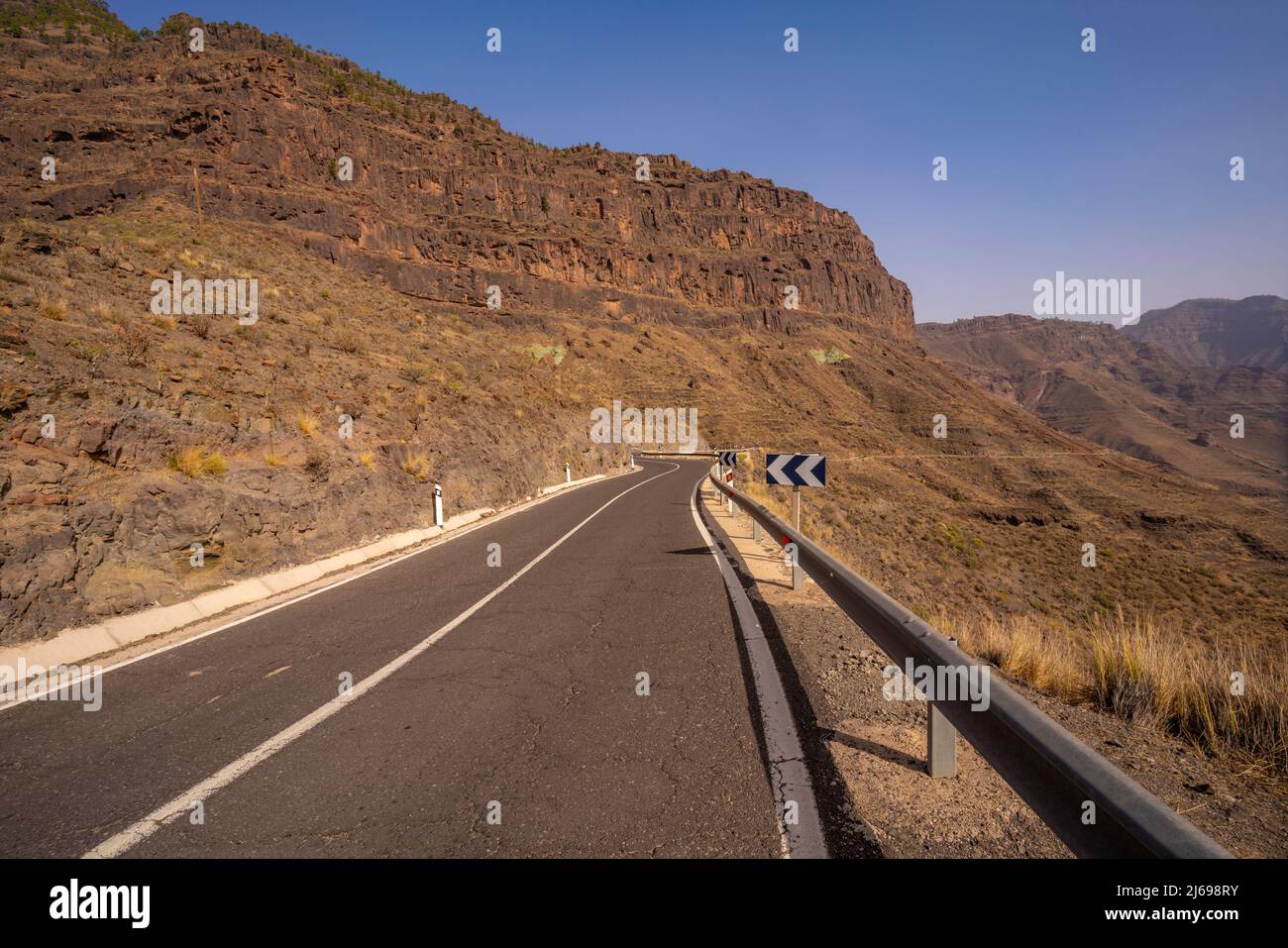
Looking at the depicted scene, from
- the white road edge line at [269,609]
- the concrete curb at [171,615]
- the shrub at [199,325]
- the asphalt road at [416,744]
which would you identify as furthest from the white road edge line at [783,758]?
the shrub at [199,325]

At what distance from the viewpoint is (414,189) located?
313 ft

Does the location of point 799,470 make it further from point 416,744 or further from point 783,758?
point 416,744

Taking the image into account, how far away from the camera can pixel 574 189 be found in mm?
117938

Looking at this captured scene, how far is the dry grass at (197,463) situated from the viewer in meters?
8.34

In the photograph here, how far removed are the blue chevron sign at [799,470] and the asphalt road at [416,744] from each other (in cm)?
266

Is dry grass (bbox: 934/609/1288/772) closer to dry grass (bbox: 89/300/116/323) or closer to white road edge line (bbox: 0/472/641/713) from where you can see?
white road edge line (bbox: 0/472/641/713)

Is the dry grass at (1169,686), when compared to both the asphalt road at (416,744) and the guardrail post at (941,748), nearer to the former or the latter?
the guardrail post at (941,748)

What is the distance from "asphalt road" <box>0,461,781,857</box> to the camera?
270 cm

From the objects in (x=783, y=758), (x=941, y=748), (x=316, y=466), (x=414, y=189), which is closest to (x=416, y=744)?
(x=783, y=758)

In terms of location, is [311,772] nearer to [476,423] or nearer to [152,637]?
[152,637]

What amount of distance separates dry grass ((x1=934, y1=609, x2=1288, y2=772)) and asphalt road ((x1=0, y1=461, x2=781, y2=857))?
6.73 feet

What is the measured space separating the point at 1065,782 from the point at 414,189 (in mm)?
110761

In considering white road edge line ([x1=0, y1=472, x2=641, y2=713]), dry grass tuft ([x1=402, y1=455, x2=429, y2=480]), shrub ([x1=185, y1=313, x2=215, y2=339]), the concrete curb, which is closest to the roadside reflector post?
white road edge line ([x1=0, y1=472, x2=641, y2=713])
